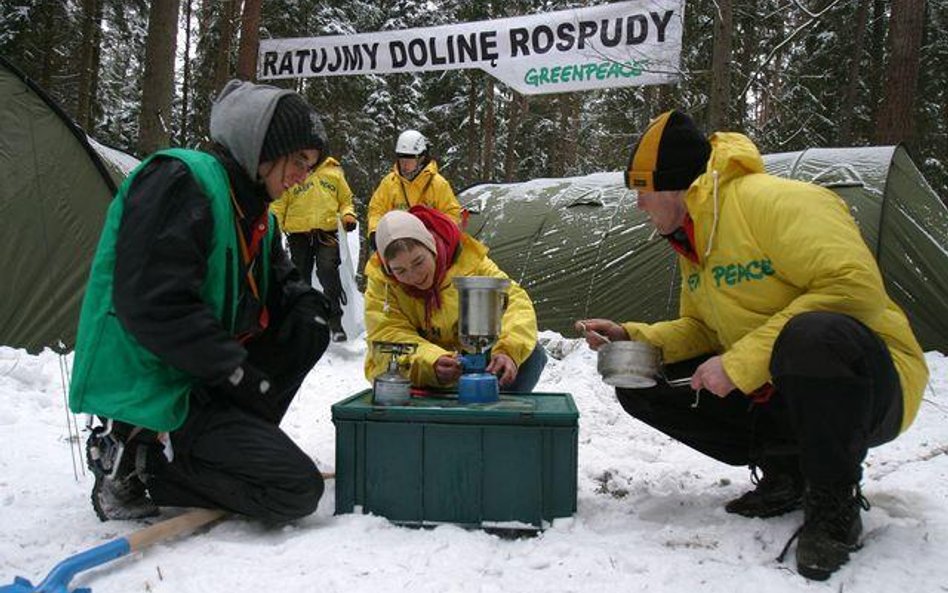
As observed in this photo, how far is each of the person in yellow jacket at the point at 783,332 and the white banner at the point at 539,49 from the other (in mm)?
5351

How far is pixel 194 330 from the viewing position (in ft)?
7.11

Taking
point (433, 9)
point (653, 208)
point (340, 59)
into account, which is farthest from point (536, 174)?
point (653, 208)

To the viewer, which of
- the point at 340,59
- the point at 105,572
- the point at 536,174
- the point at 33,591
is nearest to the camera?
the point at 33,591

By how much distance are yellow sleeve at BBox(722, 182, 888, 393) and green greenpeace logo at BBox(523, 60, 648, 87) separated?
228 inches

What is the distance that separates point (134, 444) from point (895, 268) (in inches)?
228

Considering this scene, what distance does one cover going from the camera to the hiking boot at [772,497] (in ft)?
8.05

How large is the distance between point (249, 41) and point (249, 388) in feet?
27.8

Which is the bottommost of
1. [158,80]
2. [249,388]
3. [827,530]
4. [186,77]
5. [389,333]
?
[827,530]

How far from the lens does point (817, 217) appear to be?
2043 millimetres

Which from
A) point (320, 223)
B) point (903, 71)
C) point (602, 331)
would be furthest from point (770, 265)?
point (903, 71)

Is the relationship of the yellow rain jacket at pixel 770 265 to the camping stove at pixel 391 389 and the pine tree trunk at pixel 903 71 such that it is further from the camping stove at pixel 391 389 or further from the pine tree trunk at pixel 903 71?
the pine tree trunk at pixel 903 71

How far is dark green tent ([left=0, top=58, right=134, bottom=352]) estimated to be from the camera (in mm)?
5363

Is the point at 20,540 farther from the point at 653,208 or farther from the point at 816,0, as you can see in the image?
the point at 816,0

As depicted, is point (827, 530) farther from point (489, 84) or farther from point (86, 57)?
point (489, 84)
